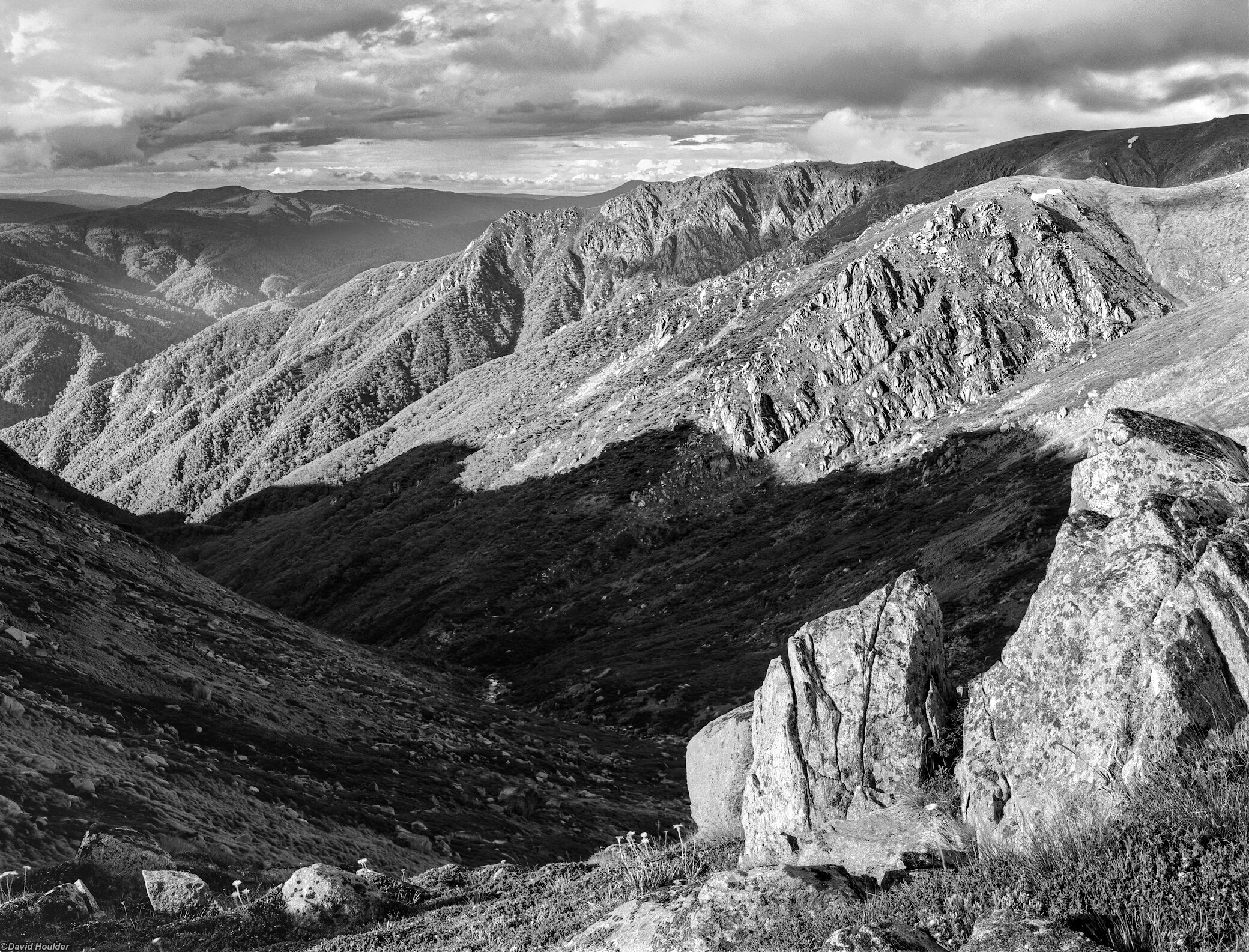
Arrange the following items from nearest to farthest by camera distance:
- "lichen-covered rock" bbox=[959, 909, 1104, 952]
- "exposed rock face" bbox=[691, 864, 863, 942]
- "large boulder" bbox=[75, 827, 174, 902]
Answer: "lichen-covered rock" bbox=[959, 909, 1104, 952], "exposed rock face" bbox=[691, 864, 863, 942], "large boulder" bbox=[75, 827, 174, 902]

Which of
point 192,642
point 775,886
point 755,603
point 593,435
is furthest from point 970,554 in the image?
point 593,435

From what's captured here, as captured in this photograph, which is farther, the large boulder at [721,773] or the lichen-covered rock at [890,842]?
the large boulder at [721,773]

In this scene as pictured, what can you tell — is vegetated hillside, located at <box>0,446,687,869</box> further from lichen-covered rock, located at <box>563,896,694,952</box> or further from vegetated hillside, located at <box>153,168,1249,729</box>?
vegetated hillside, located at <box>153,168,1249,729</box>

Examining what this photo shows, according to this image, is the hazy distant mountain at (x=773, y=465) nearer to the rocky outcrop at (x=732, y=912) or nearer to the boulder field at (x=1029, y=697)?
the boulder field at (x=1029, y=697)

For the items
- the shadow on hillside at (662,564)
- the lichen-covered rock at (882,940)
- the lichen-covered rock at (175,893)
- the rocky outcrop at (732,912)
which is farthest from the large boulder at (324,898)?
the shadow on hillside at (662,564)

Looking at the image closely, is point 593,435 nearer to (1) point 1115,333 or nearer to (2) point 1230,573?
(1) point 1115,333

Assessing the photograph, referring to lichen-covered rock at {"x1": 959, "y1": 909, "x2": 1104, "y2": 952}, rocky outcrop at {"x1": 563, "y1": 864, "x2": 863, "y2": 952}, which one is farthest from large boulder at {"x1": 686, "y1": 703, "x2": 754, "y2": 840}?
lichen-covered rock at {"x1": 959, "y1": 909, "x2": 1104, "y2": 952}

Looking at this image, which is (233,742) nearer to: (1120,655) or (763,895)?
(763,895)

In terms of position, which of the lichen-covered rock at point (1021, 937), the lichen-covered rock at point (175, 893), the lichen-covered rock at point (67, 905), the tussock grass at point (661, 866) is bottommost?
the lichen-covered rock at point (175, 893)
